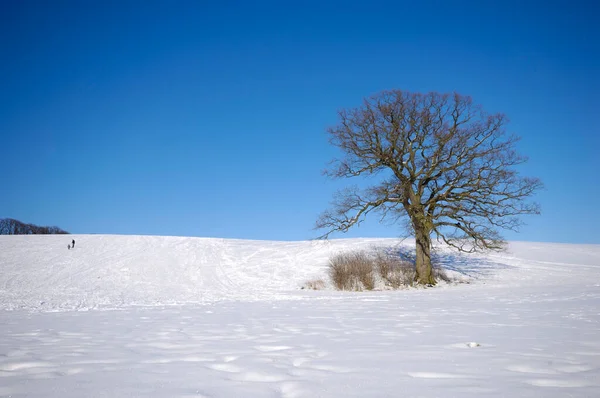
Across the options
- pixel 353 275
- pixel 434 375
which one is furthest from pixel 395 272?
pixel 434 375

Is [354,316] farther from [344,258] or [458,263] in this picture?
[458,263]

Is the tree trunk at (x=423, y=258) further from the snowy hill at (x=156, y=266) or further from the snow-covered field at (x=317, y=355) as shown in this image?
the snow-covered field at (x=317, y=355)

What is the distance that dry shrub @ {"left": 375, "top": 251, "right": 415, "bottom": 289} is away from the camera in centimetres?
2008

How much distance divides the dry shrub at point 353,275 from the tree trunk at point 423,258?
2.53 m

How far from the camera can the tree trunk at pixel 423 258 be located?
65.6 feet

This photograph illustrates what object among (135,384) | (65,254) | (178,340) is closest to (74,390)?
(135,384)

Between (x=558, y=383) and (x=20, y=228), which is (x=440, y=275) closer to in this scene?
(x=558, y=383)

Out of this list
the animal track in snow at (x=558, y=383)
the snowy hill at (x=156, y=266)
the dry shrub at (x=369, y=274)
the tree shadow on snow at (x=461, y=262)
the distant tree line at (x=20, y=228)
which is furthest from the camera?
the distant tree line at (x=20, y=228)

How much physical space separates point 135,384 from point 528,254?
35.3 m

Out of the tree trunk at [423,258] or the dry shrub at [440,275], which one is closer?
the tree trunk at [423,258]

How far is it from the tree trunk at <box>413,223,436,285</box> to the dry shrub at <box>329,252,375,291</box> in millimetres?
2527

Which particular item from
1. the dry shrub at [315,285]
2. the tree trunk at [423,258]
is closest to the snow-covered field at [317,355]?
the tree trunk at [423,258]

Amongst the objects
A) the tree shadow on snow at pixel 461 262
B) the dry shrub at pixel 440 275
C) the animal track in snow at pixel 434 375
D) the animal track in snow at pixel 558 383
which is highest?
the tree shadow on snow at pixel 461 262

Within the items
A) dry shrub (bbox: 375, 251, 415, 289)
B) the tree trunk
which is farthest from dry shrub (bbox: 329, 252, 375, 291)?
the tree trunk
